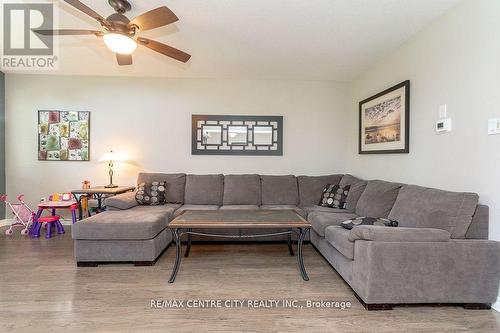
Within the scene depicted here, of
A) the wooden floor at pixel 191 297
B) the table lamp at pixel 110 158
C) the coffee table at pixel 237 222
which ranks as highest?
the table lamp at pixel 110 158

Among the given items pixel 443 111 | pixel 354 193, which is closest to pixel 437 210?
pixel 443 111

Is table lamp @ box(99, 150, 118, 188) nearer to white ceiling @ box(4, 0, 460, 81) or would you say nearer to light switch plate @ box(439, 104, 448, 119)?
white ceiling @ box(4, 0, 460, 81)

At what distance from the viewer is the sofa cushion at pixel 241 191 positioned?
13.0 feet

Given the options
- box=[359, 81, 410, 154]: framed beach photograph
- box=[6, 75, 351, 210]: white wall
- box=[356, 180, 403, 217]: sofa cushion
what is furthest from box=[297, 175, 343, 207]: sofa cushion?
box=[356, 180, 403, 217]: sofa cushion

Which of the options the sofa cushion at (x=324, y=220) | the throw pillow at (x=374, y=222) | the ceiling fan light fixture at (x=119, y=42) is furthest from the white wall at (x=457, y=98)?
the ceiling fan light fixture at (x=119, y=42)

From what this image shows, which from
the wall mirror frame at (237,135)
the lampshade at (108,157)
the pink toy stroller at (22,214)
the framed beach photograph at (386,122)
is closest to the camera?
the framed beach photograph at (386,122)

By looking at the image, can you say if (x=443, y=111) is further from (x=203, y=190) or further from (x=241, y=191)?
(x=203, y=190)

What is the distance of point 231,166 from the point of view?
441 centimetres

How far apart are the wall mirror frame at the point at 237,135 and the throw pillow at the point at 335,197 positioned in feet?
3.54

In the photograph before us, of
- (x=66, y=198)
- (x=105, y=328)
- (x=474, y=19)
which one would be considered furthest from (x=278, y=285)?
(x=66, y=198)

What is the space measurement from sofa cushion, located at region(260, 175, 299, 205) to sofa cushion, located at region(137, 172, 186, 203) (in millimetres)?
1267

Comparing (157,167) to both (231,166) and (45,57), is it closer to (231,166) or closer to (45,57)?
(231,166)

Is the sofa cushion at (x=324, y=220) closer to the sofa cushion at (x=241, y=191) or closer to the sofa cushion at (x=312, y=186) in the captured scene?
the sofa cushion at (x=312, y=186)

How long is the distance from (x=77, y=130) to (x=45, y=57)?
112 centimetres
